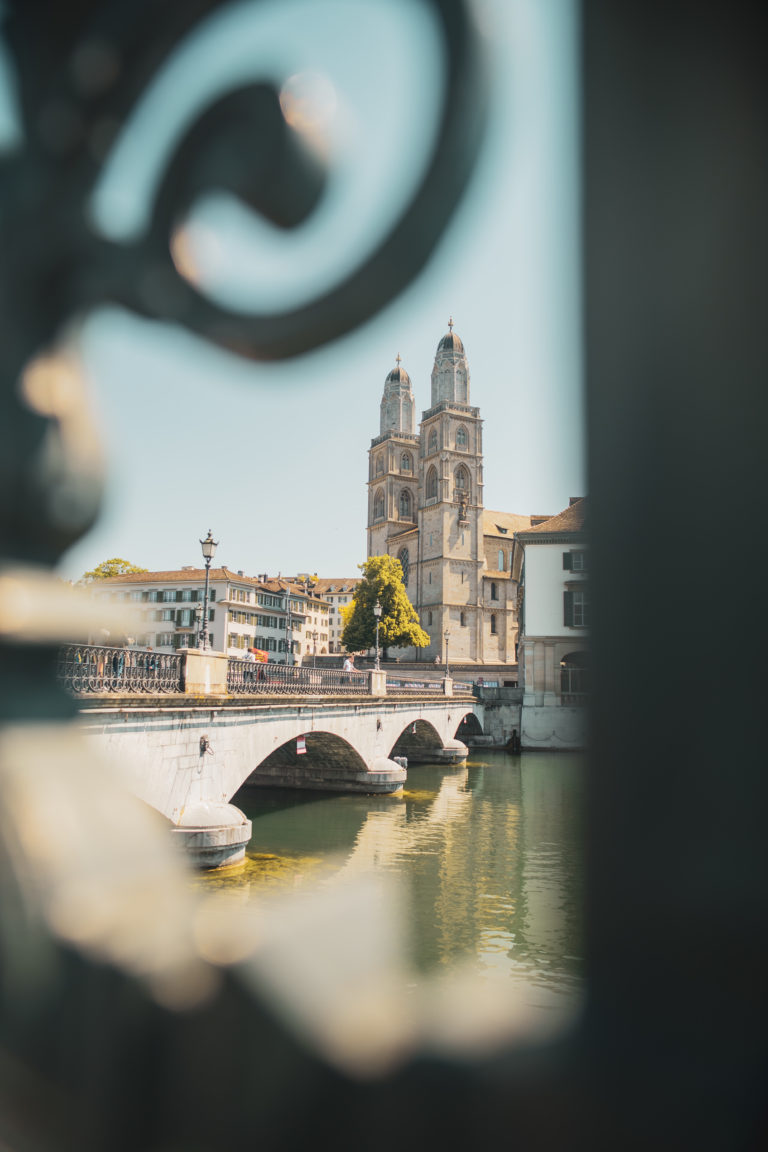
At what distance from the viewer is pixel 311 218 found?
115 centimetres

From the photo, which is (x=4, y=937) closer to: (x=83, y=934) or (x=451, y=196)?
(x=83, y=934)

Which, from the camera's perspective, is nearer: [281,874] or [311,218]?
[311,218]

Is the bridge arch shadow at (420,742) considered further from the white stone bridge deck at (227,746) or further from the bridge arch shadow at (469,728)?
the bridge arch shadow at (469,728)

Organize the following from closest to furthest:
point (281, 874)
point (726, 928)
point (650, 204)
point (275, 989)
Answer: point (726, 928)
point (650, 204)
point (275, 989)
point (281, 874)

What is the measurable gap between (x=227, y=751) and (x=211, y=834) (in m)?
2.36

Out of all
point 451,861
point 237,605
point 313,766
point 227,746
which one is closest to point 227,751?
point 227,746

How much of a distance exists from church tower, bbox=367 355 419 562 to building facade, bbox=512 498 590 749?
281ft

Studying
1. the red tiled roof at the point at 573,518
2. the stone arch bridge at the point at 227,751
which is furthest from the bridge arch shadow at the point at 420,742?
the red tiled roof at the point at 573,518

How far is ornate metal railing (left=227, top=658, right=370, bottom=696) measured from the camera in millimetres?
19000

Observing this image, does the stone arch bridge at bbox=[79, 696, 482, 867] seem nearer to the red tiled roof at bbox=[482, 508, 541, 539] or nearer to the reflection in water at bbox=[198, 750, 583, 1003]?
the reflection in water at bbox=[198, 750, 583, 1003]

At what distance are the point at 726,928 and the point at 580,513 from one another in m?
0.46

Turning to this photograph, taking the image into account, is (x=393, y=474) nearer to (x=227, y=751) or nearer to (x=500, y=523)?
(x=500, y=523)

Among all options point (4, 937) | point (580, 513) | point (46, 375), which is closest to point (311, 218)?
point (46, 375)

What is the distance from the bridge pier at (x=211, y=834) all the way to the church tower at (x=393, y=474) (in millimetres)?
71373
